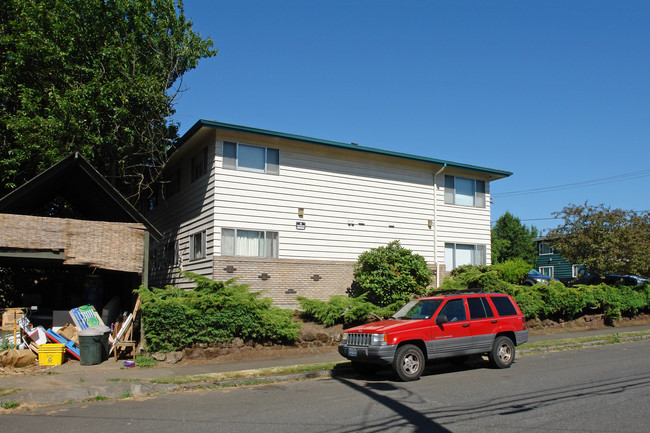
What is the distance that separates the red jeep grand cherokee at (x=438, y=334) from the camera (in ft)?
35.8

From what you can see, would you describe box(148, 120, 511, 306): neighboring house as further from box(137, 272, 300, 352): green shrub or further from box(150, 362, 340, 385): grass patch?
box(150, 362, 340, 385): grass patch

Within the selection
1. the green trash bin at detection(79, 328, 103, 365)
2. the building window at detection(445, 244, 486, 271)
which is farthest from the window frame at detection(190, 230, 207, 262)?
the building window at detection(445, 244, 486, 271)

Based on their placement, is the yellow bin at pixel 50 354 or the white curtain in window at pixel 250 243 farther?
the white curtain in window at pixel 250 243

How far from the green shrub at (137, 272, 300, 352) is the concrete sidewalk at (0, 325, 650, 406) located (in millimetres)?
634

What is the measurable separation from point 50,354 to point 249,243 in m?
7.08

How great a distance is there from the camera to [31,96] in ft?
59.2

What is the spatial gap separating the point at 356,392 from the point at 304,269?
8874 mm

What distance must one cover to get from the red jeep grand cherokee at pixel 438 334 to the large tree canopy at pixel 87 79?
11583 mm

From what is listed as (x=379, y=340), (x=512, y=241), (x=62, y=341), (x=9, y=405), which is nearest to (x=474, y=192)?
(x=379, y=340)

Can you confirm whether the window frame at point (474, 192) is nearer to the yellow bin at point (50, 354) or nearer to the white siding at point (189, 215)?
the white siding at point (189, 215)

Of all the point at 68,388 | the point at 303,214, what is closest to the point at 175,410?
the point at 68,388

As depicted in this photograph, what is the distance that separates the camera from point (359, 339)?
37.4 feet

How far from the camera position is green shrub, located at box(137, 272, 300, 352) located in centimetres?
1275

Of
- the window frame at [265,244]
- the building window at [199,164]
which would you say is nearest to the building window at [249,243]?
the window frame at [265,244]
